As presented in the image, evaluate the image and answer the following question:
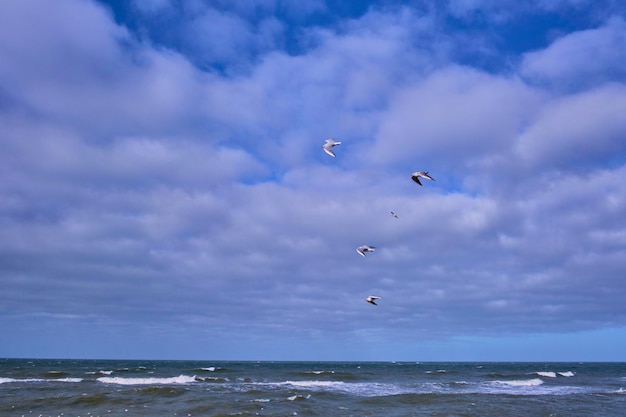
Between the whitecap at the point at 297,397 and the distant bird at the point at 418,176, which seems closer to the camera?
the distant bird at the point at 418,176

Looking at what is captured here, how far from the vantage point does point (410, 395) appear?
33.3m

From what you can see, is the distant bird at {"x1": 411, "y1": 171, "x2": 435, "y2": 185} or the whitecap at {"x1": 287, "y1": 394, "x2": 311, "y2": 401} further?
the whitecap at {"x1": 287, "y1": 394, "x2": 311, "y2": 401}

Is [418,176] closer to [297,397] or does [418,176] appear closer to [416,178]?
[416,178]

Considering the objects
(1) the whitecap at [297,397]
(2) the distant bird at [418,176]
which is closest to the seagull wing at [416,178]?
(2) the distant bird at [418,176]

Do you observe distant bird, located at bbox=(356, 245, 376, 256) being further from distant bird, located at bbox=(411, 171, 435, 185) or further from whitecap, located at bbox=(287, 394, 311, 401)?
whitecap, located at bbox=(287, 394, 311, 401)

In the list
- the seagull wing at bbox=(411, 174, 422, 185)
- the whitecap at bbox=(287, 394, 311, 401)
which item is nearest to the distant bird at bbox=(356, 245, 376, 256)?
the seagull wing at bbox=(411, 174, 422, 185)

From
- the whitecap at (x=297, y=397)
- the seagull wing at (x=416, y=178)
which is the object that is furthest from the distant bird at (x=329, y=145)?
the whitecap at (x=297, y=397)

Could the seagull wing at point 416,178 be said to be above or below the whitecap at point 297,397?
above

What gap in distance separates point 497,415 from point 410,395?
922 cm

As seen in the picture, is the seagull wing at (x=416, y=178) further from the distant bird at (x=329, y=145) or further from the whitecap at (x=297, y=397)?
the whitecap at (x=297, y=397)

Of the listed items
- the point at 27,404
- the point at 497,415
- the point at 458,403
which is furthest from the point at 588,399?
the point at 27,404

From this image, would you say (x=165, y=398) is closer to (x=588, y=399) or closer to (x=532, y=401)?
(x=532, y=401)

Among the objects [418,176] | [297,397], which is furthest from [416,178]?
[297,397]

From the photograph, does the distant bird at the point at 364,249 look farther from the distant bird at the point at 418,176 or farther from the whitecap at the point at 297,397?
the whitecap at the point at 297,397
